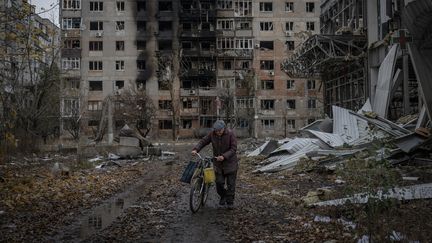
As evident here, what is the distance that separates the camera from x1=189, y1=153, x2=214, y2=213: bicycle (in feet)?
30.0

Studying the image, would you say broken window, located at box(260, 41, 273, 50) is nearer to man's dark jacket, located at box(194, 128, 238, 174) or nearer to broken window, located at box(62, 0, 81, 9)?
broken window, located at box(62, 0, 81, 9)

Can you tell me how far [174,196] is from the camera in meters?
11.7

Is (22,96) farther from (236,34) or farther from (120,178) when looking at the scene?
(236,34)

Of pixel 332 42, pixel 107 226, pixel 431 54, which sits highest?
pixel 332 42

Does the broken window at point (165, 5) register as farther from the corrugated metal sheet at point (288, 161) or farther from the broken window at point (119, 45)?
the corrugated metal sheet at point (288, 161)

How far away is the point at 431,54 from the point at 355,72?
52.8 ft

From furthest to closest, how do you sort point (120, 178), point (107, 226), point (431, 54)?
point (120, 178) → point (431, 54) → point (107, 226)

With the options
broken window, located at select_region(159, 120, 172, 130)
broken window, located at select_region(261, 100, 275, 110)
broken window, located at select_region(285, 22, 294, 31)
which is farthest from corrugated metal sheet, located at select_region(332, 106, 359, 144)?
broken window, located at select_region(285, 22, 294, 31)

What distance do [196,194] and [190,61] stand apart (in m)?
58.3

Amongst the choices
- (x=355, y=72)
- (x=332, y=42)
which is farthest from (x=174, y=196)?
(x=355, y=72)

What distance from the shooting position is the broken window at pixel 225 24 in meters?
67.2

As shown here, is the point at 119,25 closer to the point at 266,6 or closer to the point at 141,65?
the point at 141,65

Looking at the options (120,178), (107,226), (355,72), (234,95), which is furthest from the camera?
(234,95)

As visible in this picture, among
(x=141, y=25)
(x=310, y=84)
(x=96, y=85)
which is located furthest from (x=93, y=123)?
(x=310, y=84)
